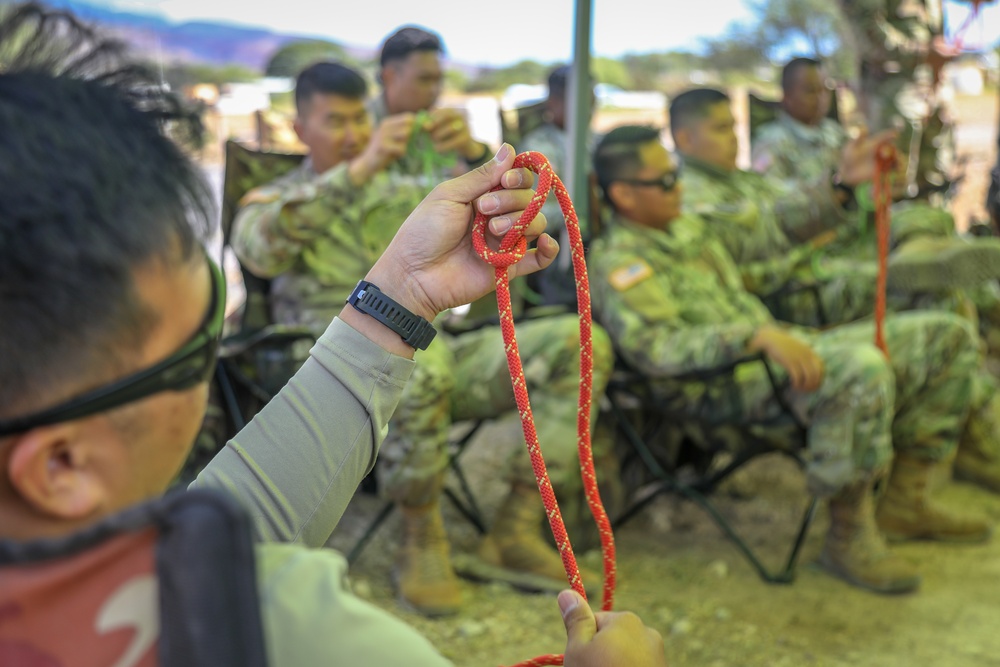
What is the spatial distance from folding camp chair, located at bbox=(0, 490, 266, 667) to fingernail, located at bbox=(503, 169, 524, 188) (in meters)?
0.73

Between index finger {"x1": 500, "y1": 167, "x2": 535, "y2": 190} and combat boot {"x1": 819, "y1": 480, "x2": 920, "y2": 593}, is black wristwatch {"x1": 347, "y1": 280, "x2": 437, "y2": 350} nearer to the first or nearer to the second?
index finger {"x1": 500, "y1": 167, "x2": 535, "y2": 190}

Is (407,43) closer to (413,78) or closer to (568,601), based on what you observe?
(413,78)

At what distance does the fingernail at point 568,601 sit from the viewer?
42.6 inches

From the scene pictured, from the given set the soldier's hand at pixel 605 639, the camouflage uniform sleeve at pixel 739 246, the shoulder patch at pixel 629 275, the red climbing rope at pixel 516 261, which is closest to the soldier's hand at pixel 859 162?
the camouflage uniform sleeve at pixel 739 246

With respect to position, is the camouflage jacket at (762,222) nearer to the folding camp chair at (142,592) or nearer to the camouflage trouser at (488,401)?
the camouflage trouser at (488,401)

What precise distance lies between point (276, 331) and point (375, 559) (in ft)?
2.88

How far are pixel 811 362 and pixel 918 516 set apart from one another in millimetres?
944

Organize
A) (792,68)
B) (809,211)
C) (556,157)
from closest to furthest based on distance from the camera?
(809,211), (556,157), (792,68)

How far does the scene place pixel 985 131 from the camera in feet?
40.2

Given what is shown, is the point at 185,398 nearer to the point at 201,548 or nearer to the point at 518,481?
the point at 201,548

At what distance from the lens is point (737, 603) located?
116 inches

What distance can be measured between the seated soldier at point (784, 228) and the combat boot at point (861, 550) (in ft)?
3.81

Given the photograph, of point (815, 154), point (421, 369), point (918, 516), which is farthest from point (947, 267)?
point (421, 369)

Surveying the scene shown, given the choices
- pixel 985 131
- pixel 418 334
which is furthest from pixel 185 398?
pixel 985 131
